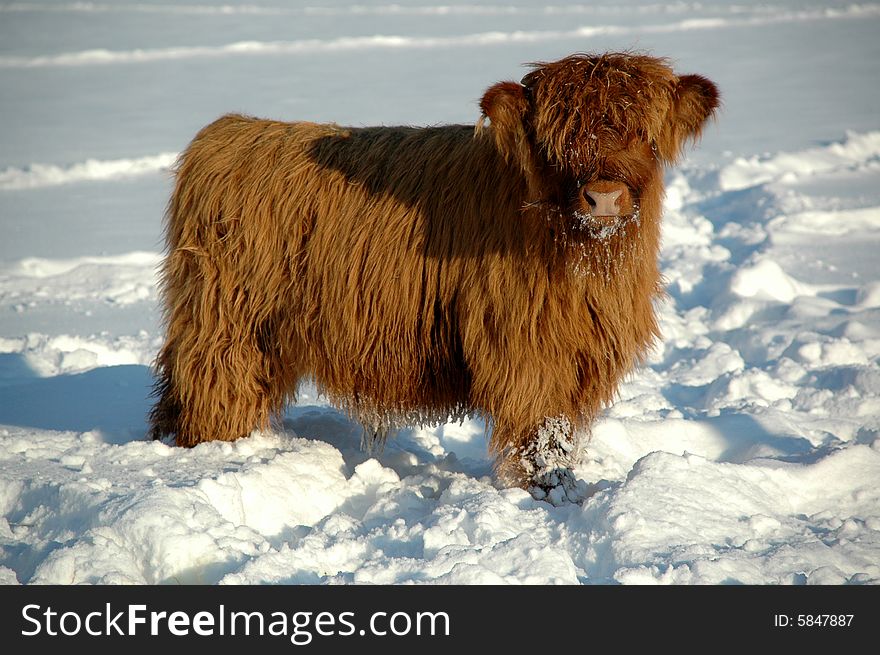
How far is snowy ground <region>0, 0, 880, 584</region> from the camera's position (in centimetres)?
314

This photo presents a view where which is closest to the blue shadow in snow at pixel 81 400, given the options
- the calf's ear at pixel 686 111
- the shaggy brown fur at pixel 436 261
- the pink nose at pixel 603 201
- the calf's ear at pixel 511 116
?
the shaggy brown fur at pixel 436 261

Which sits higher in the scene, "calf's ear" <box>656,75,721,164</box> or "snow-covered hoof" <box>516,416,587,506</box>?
"calf's ear" <box>656,75,721,164</box>

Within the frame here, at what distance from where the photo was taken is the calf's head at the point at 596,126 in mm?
3266

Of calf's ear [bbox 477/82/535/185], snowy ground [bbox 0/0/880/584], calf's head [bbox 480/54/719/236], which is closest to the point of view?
snowy ground [bbox 0/0/880/584]

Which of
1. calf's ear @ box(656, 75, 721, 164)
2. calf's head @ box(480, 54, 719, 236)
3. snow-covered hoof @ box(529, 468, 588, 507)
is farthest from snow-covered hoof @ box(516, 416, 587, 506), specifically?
calf's ear @ box(656, 75, 721, 164)

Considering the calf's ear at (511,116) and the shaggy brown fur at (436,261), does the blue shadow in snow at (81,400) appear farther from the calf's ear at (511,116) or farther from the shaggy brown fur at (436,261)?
the calf's ear at (511,116)

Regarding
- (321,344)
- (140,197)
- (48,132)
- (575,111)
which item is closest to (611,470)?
(321,344)

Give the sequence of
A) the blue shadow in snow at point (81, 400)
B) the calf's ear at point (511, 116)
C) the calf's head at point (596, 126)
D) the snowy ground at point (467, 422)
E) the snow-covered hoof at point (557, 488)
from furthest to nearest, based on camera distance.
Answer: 1. the blue shadow in snow at point (81, 400)
2. the snow-covered hoof at point (557, 488)
3. the calf's ear at point (511, 116)
4. the calf's head at point (596, 126)
5. the snowy ground at point (467, 422)

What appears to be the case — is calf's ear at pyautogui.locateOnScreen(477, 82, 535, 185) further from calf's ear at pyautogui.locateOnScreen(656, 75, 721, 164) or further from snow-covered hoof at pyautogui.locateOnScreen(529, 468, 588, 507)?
snow-covered hoof at pyautogui.locateOnScreen(529, 468, 588, 507)

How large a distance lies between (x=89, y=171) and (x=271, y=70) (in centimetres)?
514

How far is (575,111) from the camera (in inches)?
130

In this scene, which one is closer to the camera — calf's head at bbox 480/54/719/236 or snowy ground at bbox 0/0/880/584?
snowy ground at bbox 0/0/880/584

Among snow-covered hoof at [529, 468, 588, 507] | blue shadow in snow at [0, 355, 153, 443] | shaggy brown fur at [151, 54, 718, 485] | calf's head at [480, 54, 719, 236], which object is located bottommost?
blue shadow in snow at [0, 355, 153, 443]

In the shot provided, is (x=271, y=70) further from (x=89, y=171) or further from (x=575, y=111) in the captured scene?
(x=575, y=111)
